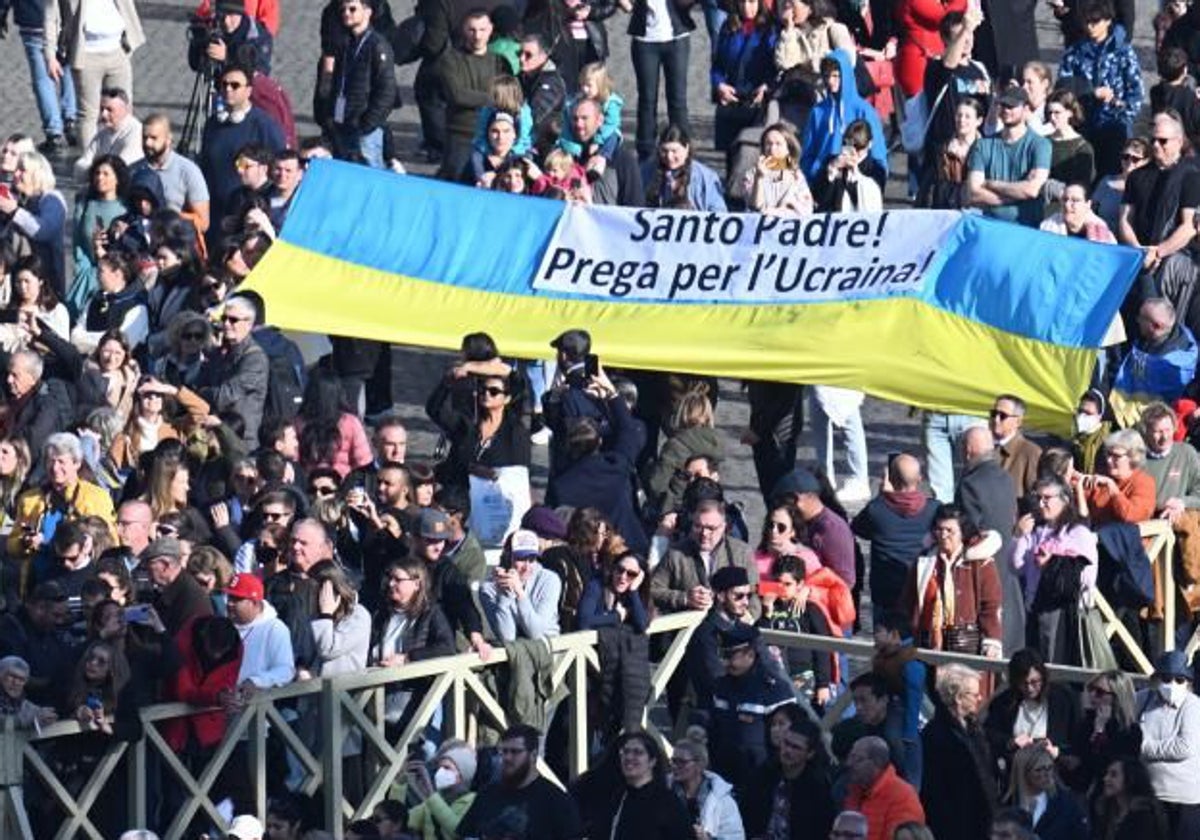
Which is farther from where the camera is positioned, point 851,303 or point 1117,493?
point 851,303

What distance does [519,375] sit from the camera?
23.9 metres

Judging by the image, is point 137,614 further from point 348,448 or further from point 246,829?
point 348,448

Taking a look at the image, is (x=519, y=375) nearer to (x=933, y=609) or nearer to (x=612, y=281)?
(x=612, y=281)

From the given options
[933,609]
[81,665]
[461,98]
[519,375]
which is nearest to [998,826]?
[933,609]

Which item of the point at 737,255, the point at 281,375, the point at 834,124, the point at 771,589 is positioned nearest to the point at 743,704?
the point at 771,589

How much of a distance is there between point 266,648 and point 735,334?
16.1ft

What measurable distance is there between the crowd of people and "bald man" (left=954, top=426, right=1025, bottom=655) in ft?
0.08

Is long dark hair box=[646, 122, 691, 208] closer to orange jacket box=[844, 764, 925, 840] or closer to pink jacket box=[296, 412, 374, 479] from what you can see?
pink jacket box=[296, 412, 374, 479]

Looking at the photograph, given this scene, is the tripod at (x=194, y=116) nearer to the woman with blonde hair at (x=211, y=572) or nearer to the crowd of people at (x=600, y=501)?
the crowd of people at (x=600, y=501)

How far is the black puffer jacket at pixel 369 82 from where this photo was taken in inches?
1111

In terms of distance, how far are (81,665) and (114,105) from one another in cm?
797

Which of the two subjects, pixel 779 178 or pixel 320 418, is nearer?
pixel 320 418

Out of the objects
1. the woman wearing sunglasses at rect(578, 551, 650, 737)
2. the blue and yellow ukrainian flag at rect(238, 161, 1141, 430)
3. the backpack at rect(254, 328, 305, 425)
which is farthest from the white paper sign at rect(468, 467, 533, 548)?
the blue and yellow ukrainian flag at rect(238, 161, 1141, 430)

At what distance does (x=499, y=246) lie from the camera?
25.6m
